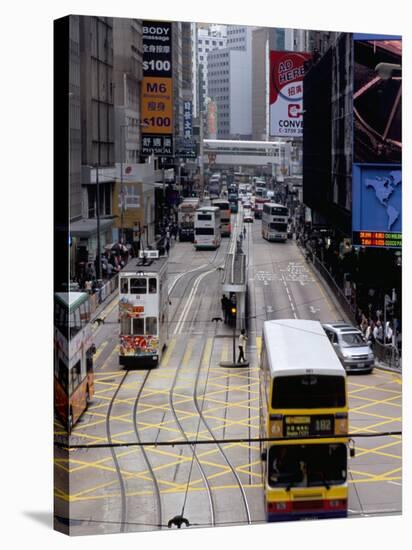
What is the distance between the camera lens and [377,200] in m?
16.8

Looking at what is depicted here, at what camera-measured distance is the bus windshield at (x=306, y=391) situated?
14633mm

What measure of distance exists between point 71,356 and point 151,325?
1.83m

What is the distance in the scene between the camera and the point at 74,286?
14.8 metres

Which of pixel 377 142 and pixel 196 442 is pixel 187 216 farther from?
pixel 196 442

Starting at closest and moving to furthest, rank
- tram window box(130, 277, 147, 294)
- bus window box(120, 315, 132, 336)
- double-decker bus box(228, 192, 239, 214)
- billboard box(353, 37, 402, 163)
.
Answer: bus window box(120, 315, 132, 336) → tram window box(130, 277, 147, 294) → billboard box(353, 37, 402, 163) → double-decker bus box(228, 192, 239, 214)

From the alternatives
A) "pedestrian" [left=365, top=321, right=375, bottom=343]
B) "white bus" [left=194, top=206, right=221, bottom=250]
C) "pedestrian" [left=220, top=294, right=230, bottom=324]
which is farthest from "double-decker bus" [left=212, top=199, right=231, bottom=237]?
"pedestrian" [left=365, top=321, right=375, bottom=343]

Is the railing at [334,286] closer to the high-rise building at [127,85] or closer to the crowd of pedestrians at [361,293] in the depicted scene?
the crowd of pedestrians at [361,293]

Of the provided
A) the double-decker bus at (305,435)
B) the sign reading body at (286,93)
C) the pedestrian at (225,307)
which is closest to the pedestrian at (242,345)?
the pedestrian at (225,307)

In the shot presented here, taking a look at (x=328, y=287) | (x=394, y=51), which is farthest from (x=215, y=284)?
(x=394, y=51)

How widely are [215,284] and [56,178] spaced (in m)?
3.22

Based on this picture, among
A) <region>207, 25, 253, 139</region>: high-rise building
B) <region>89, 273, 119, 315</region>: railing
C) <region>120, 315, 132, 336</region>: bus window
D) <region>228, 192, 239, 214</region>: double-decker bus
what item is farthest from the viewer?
<region>228, 192, 239, 214</region>: double-decker bus

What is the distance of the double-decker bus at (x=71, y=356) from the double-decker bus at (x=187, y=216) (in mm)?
2446

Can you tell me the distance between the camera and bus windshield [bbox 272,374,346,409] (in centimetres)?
1463

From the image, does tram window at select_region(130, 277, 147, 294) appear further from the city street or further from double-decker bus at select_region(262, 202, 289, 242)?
double-decker bus at select_region(262, 202, 289, 242)
